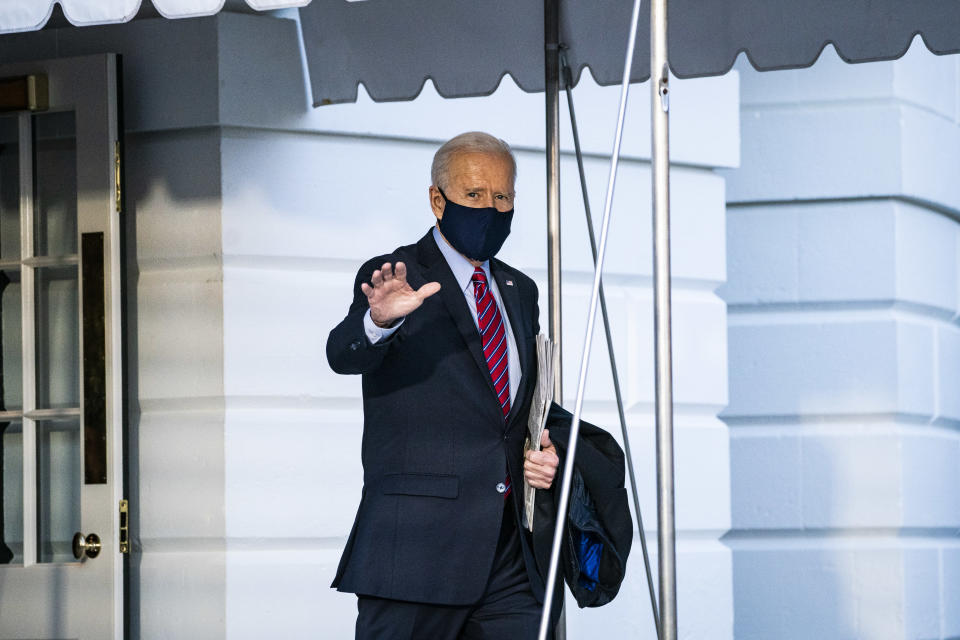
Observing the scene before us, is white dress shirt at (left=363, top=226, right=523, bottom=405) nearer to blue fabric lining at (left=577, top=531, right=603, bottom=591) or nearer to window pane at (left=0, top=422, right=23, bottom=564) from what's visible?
blue fabric lining at (left=577, top=531, right=603, bottom=591)

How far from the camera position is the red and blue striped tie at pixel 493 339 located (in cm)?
329

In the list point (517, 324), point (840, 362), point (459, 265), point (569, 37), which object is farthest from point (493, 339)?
point (840, 362)

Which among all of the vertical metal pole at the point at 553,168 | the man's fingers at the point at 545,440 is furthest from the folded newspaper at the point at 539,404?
the vertical metal pole at the point at 553,168

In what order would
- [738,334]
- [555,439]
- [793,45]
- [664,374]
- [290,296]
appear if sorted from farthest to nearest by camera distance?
1. [738,334]
2. [290,296]
3. [793,45]
4. [555,439]
5. [664,374]

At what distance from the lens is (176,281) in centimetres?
464

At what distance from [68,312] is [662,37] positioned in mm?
2366

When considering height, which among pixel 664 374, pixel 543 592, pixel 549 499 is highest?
pixel 664 374

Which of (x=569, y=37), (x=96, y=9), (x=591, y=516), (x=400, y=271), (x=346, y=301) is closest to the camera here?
(x=400, y=271)

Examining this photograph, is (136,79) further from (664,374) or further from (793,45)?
(664,374)

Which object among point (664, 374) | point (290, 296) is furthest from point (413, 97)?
point (664, 374)

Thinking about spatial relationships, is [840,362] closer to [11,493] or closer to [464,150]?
[464,150]

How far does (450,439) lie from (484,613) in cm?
40

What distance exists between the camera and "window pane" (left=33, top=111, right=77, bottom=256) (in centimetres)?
458

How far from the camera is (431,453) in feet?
10.5
